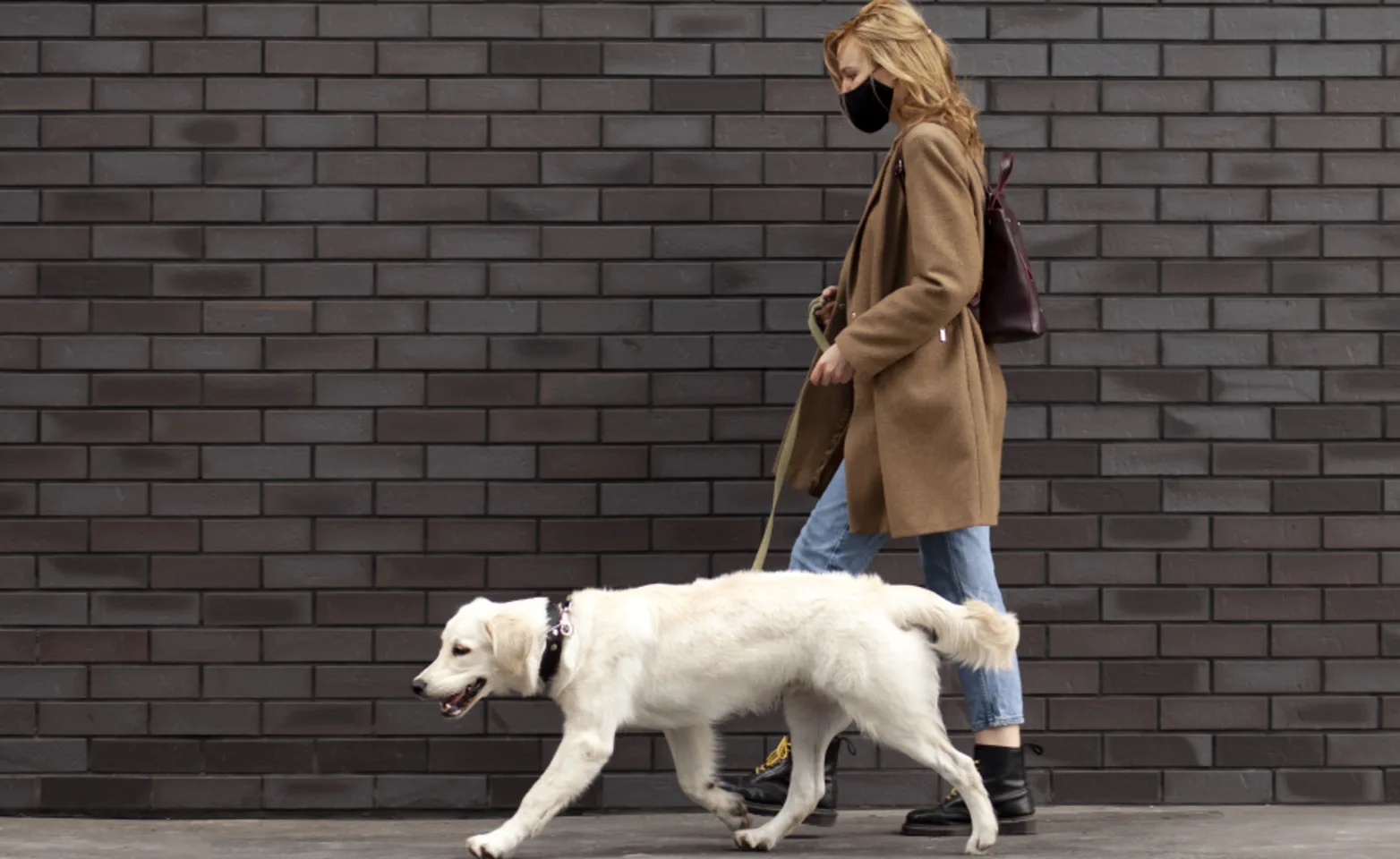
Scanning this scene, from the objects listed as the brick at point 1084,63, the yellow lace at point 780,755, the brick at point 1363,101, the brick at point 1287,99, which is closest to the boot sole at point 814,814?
the yellow lace at point 780,755

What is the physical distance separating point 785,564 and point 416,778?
57.0 inches

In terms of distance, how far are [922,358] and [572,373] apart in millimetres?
1377

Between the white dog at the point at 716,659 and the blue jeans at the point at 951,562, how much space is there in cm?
31

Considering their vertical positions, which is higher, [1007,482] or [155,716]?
[1007,482]

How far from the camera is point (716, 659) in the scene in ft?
16.8

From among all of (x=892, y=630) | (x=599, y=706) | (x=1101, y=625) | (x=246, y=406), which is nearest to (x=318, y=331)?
(x=246, y=406)

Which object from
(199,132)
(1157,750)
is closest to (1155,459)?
(1157,750)

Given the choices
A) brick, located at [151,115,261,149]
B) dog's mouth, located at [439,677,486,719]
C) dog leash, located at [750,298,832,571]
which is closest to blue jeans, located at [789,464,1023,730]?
dog leash, located at [750,298,832,571]

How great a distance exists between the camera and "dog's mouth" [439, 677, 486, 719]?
201 inches

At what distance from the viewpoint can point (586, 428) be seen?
20.3 ft

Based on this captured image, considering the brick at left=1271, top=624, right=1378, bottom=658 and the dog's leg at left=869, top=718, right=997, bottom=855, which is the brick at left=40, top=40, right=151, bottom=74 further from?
the brick at left=1271, top=624, right=1378, bottom=658

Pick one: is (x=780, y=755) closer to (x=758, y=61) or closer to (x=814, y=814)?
(x=814, y=814)

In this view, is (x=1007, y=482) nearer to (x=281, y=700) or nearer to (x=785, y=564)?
(x=785, y=564)

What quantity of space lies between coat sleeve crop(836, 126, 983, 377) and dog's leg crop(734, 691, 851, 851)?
993 millimetres
